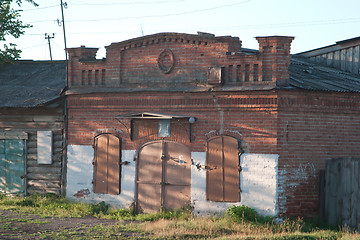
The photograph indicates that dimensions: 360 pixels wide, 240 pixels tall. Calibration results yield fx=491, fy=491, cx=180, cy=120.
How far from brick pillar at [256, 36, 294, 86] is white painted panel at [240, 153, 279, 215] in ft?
6.55

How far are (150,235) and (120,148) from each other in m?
3.65

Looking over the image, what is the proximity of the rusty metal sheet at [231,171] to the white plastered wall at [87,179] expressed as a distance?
278 cm

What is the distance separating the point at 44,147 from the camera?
15.6 metres

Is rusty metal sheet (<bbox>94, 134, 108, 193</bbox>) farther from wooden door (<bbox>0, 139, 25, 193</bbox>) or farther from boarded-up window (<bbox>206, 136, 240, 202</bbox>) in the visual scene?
boarded-up window (<bbox>206, 136, 240, 202</bbox>)

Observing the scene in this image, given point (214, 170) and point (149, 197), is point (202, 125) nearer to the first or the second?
point (214, 170)

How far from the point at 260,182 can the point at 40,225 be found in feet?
18.7

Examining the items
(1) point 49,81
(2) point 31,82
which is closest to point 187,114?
(1) point 49,81

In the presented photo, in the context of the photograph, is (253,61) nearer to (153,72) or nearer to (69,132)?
(153,72)

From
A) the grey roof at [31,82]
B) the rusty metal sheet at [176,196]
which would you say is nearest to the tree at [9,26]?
the grey roof at [31,82]

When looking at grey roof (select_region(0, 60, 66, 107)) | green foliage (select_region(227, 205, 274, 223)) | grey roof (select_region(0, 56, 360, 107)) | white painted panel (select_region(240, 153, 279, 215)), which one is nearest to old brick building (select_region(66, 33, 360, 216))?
white painted panel (select_region(240, 153, 279, 215))

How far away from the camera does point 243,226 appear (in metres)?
11.8

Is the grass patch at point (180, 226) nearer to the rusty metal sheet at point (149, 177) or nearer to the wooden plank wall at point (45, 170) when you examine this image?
the rusty metal sheet at point (149, 177)

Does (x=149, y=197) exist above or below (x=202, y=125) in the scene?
below

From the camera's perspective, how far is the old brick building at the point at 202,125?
12633 millimetres
